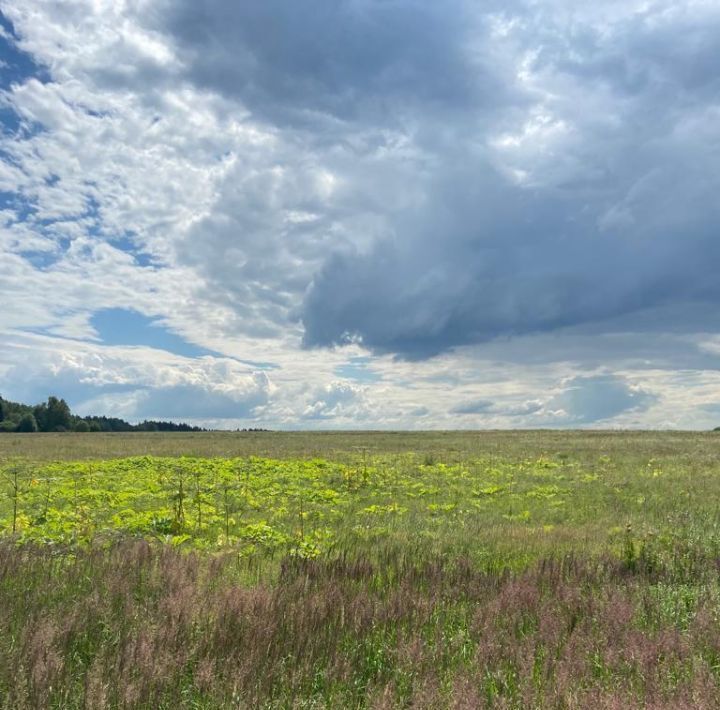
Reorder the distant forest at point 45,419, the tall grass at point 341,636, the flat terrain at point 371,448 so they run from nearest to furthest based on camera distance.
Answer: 1. the tall grass at point 341,636
2. the flat terrain at point 371,448
3. the distant forest at point 45,419

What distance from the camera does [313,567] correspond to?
7230 mm

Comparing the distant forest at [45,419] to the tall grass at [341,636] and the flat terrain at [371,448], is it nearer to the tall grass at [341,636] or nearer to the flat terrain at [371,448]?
the flat terrain at [371,448]

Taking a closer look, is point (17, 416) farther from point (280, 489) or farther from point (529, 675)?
point (529, 675)

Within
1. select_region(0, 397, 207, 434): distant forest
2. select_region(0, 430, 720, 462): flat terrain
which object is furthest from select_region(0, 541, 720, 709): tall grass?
select_region(0, 397, 207, 434): distant forest

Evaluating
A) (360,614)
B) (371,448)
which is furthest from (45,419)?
(360,614)

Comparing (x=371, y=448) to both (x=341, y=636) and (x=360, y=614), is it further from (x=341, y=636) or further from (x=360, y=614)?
(x=341, y=636)

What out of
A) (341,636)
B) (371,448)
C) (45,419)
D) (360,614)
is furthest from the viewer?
(45,419)

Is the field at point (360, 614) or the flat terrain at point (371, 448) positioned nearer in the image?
the field at point (360, 614)

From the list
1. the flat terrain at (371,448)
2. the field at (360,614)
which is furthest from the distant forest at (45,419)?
the field at (360,614)

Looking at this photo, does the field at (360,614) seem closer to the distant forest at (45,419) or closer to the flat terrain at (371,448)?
the flat terrain at (371,448)

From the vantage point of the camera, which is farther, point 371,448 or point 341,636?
point 371,448

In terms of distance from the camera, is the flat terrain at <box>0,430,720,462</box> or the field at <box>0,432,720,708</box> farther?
the flat terrain at <box>0,430,720,462</box>

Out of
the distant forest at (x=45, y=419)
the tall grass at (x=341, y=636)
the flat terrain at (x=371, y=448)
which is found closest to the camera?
the tall grass at (x=341, y=636)

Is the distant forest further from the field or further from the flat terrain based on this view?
the field
